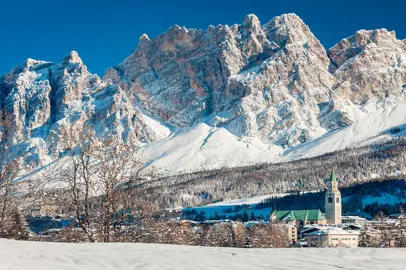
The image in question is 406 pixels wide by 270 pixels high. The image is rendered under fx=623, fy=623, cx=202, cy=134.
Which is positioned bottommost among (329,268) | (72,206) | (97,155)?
(329,268)

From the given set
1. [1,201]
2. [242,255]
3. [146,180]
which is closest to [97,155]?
[146,180]

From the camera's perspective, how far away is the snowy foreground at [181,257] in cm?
1299

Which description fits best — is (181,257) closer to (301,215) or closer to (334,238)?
(334,238)

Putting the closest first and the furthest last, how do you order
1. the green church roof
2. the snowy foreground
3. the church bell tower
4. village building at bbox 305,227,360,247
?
the snowy foreground, village building at bbox 305,227,360,247, the green church roof, the church bell tower

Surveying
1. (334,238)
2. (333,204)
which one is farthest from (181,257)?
(333,204)

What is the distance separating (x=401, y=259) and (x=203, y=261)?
14.7ft

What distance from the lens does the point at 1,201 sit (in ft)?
78.4

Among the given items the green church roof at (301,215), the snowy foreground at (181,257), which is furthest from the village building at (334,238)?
the snowy foreground at (181,257)

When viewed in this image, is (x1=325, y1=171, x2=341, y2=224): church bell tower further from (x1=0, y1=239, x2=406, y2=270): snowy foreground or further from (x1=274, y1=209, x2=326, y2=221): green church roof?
(x1=0, y1=239, x2=406, y2=270): snowy foreground

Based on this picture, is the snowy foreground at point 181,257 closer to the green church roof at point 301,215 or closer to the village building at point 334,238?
the village building at point 334,238

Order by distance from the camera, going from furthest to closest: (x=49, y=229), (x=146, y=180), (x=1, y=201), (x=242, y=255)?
(x=49, y=229) → (x=146, y=180) → (x=1, y=201) → (x=242, y=255)

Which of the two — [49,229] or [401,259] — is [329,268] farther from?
[49,229]

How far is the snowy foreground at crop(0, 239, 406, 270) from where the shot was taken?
512 inches

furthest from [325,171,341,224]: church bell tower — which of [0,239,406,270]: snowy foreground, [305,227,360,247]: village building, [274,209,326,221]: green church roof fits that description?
[0,239,406,270]: snowy foreground
